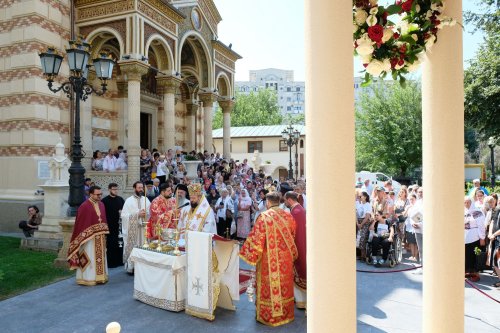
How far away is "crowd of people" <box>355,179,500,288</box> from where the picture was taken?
7.95 m

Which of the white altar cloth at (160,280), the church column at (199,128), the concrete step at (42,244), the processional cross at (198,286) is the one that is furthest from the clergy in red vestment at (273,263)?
the church column at (199,128)

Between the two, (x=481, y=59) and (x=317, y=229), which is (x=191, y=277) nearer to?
(x=317, y=229)

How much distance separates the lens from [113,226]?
9094 millimetres

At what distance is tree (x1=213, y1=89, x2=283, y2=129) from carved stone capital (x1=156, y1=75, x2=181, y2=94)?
3865 centimetres

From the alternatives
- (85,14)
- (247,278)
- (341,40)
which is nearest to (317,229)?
(341,40)

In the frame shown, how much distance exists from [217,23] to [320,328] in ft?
72.6

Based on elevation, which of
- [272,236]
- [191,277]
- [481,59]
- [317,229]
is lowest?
[191,277]

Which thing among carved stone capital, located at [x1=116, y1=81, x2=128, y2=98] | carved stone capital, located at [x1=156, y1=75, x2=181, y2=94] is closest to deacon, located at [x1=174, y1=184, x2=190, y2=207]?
carved stone capital, located at [x1=156, y1=75, x2=181, y2=94]

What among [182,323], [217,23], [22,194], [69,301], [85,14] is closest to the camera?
[182,323]

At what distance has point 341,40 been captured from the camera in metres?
1.98

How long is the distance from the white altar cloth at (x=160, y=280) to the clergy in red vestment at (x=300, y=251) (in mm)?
1814

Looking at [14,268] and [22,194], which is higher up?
[22,194]

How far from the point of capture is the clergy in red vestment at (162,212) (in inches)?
291

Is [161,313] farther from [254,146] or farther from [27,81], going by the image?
[254,146]
